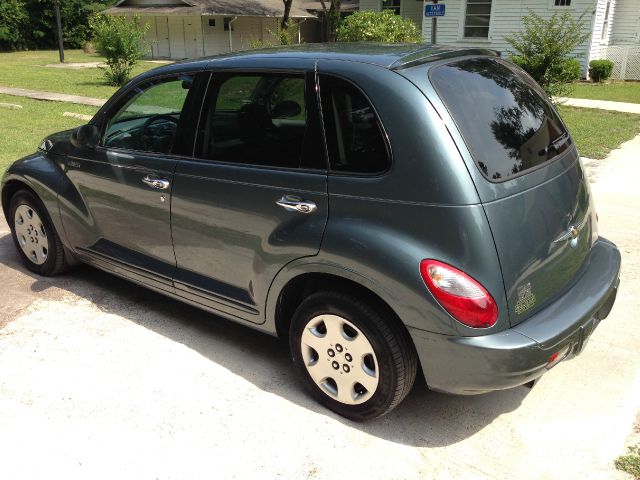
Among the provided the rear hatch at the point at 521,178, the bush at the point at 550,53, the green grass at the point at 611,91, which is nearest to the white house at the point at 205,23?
the green grass at the point at 611,91

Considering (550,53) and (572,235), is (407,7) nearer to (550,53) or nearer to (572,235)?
(550,53)

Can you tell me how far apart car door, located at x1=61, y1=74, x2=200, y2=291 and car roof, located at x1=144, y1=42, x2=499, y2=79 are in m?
0.21

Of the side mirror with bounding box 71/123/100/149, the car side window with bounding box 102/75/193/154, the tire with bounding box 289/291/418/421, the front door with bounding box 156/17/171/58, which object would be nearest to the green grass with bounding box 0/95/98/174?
the side mirror with bounding box 71/123/100/149

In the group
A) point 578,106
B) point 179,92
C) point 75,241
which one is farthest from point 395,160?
point 578,106

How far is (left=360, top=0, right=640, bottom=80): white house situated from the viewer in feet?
A: 64.0

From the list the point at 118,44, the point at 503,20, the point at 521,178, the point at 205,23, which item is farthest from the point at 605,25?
the point at 521,178

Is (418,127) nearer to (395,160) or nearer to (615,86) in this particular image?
(395,160)

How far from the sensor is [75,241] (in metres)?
4.25

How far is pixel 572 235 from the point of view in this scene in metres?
2.94

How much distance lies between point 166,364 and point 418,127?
2013 millimetres

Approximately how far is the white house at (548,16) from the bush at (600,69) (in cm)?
24

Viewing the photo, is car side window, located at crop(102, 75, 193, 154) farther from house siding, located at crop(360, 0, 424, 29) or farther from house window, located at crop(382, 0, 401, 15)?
house window, located at crop(382, 0, 401, 15)

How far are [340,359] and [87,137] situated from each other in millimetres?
2321

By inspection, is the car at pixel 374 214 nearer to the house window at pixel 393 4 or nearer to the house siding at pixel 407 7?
the house siding at pixel 407 7
